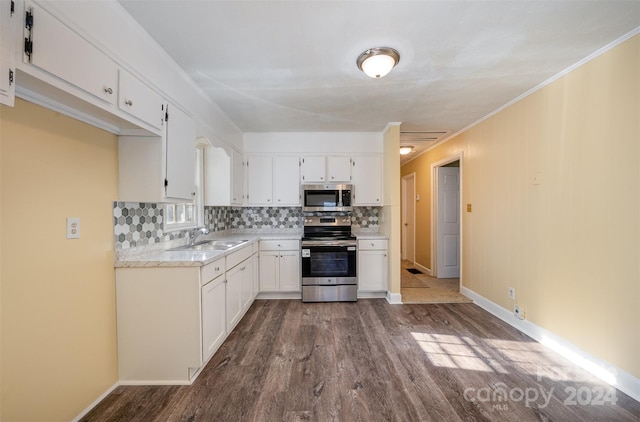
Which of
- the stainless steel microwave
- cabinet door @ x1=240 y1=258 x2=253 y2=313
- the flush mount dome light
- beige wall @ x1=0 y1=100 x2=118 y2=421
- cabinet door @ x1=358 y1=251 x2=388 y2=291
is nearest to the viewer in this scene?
beige wall @ x1=0 y1=100 x2=118 y2=421

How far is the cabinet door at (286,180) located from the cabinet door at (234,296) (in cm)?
138

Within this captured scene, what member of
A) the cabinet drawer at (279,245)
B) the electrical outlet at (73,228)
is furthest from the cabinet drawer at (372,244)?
the electrical outlet at (73,228)

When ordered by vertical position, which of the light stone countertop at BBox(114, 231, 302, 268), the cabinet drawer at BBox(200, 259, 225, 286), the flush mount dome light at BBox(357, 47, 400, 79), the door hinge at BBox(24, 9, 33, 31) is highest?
the flush mount dome light at BBox(357, 47, 400, 79)

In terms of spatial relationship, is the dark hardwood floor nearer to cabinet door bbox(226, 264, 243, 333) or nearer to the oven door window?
cabinet door bbox(226, 264, 243, 333)

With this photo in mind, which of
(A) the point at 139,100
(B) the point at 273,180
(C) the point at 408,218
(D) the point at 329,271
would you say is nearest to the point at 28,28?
(A) the point at 139,100

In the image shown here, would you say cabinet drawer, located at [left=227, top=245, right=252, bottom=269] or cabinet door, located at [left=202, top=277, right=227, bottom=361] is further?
cabinet drawer, located at [left=227, top=245, right=252, bottom=269]

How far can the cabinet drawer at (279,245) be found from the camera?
3.53 meters

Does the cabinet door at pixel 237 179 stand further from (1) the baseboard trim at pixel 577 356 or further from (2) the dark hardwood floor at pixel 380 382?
(1) the baseboard trim at pixel 577 356

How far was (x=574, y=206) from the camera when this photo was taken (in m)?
2.07

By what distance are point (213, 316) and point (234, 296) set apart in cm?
47

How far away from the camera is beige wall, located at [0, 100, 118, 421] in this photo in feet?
3.97

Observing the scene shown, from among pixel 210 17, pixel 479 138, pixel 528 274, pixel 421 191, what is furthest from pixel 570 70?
pixel 421 191

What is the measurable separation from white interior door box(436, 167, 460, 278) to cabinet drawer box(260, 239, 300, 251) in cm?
278

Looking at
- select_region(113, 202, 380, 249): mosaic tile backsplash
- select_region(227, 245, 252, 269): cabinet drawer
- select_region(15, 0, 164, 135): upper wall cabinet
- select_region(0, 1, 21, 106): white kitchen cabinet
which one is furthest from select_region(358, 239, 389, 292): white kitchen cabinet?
select_region(0, 1, 21, 106): white kitchen cabinet
